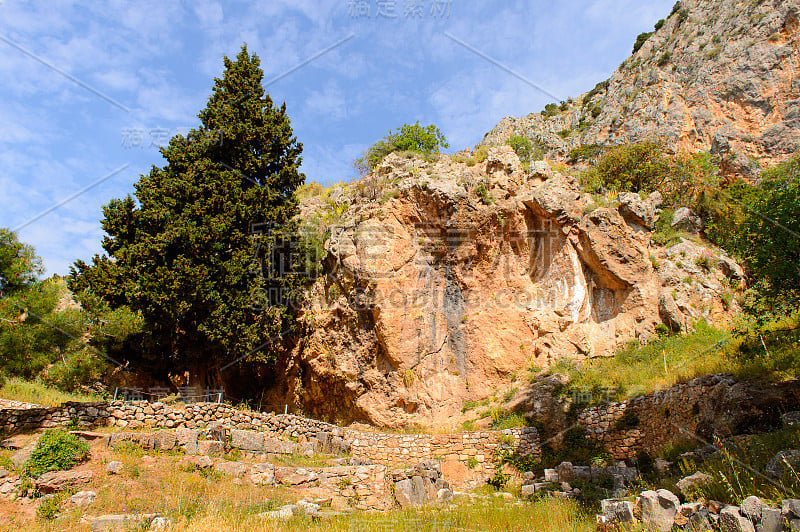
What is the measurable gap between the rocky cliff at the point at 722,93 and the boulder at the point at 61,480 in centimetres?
2570

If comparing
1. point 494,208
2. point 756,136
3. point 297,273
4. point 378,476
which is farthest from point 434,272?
point 756,136

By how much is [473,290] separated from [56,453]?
14.1 m

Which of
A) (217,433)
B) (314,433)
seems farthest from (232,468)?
(314,433)

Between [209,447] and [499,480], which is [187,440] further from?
[499,480]

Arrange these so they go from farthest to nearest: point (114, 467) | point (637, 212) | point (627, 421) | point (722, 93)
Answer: point (722, 93)
point (637, 212)
point (627, 421)
point (114, 467)

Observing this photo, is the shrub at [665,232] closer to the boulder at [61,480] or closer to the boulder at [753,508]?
the boulder at [753,508]

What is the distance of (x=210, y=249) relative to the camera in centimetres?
1595

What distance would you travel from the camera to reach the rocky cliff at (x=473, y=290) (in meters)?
17.2

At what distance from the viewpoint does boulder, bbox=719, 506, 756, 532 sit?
6277 millimetres

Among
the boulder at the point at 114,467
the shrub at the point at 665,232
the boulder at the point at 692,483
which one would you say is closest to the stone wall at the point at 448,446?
the boulder at the point at 692,483

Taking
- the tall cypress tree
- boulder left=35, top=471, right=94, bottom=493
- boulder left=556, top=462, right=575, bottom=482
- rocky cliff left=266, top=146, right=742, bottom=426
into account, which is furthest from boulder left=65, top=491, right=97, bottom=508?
boulder left=556, top=462, right=575, bottom=482

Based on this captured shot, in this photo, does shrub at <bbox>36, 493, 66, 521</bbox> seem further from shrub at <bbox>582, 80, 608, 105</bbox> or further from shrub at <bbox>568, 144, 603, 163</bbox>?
shrub at <bbox>582, 80, 608, 105</bbox>

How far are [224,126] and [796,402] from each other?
20.2m

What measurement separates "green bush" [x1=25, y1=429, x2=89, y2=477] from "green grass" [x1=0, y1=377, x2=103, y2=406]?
10.2 ft
